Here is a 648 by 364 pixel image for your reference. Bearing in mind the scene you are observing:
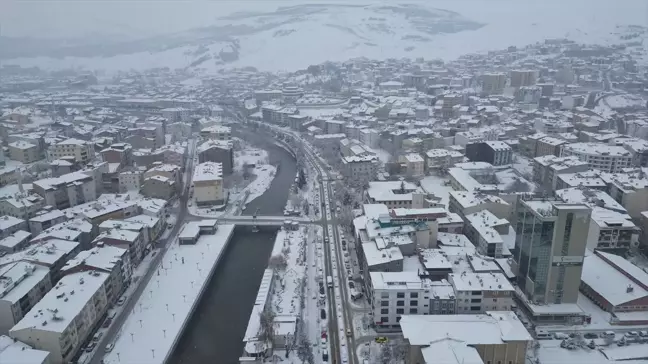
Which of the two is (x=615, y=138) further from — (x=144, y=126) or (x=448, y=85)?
(x=144, y=126)

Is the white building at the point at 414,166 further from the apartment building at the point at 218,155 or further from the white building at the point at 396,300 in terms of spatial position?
the white building at the point at 396,300

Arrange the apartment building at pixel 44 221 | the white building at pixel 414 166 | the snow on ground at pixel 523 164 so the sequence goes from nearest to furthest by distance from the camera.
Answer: the apartment building at pixel 44 221, the white building at pixel 414 166, the snow on ground at pixel 523 164

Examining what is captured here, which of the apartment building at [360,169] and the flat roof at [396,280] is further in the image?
the apartment building at [360,169]

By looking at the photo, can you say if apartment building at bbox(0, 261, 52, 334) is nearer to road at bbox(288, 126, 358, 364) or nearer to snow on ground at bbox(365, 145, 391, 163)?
road at bbox(288, 126, 358, 364)

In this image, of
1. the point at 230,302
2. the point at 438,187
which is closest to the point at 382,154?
the point at 438,187

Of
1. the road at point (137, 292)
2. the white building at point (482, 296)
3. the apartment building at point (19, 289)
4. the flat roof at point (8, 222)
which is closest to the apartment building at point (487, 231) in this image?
the white building at point (482, 296)

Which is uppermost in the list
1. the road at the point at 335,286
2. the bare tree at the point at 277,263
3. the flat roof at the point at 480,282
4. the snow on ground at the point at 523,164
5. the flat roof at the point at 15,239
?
the flat roof at the point at 15,239

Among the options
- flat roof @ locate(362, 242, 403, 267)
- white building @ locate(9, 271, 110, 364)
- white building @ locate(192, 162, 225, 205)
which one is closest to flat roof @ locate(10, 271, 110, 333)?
white building @ locate(9, 271, 110, 364)
